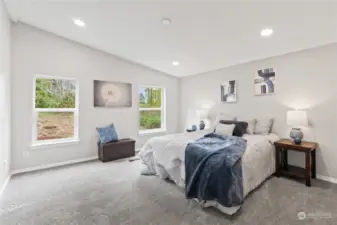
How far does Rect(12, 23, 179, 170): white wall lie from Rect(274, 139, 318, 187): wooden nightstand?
11.0ft

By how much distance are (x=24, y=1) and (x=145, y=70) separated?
298 cm

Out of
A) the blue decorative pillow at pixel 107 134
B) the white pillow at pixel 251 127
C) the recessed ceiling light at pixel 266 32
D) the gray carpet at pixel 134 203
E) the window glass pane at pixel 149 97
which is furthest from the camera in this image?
the window glass pane at pixel 149 97

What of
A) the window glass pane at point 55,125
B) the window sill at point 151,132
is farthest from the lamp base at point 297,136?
the window glass pane at point 55,125

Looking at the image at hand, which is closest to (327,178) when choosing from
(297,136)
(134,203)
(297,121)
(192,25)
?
(297,136)

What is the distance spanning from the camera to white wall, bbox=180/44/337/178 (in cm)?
307

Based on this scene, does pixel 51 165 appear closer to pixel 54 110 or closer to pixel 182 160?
pixel 54 110

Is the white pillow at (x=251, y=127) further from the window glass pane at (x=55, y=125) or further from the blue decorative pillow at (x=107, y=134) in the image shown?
the window glass pane at (x=55, y=125)

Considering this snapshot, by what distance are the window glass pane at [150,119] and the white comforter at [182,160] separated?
207 cm

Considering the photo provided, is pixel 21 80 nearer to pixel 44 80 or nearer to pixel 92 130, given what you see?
pixel 44 80

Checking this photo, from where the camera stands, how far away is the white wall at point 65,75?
11.6 feet

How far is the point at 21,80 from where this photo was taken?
356cm

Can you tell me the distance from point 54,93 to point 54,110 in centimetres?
37

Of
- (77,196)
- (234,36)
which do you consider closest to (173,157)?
(77,196)

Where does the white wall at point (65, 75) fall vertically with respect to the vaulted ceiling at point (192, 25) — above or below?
below
